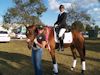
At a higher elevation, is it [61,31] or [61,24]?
[61,24]

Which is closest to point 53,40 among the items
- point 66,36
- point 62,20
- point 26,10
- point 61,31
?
point 61,31

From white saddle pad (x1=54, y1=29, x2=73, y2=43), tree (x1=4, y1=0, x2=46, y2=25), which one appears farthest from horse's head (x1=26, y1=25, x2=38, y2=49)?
tree (x1=4, y1=0, x2=46, y2=25)

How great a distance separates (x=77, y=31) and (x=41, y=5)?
41.9 meters

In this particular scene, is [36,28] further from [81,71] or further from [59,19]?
[81,71]

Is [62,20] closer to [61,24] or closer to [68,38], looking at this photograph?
[61,24]

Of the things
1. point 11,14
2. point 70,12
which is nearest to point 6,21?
point 11,14

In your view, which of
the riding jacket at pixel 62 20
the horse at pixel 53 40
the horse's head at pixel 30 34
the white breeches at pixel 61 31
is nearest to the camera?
the horse's head at pixel 30 34

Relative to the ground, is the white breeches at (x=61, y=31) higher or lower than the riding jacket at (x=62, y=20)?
lower

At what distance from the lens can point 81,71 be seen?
12.1 m

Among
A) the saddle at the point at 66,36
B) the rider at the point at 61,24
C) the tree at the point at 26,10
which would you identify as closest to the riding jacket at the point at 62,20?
the rider at the point at 61,24

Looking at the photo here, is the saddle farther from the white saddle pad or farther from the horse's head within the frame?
the horse's head

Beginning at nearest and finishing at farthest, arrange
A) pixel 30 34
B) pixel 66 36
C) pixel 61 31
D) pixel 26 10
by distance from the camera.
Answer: pixel 30 34 → pixel 61 31 → pixel 66 36 → pixel 26 10

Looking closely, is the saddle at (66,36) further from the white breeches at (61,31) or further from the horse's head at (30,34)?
the horse's head at (30,34)

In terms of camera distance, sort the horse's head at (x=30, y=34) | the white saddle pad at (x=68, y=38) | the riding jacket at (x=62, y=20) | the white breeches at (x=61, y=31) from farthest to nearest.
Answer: the white saddle pad at (x=68, y=38) → the white breeches at (x=61, y=31) → the riding jacket at (x=62, y=20) → the horse's head at (x=30, y=34)
